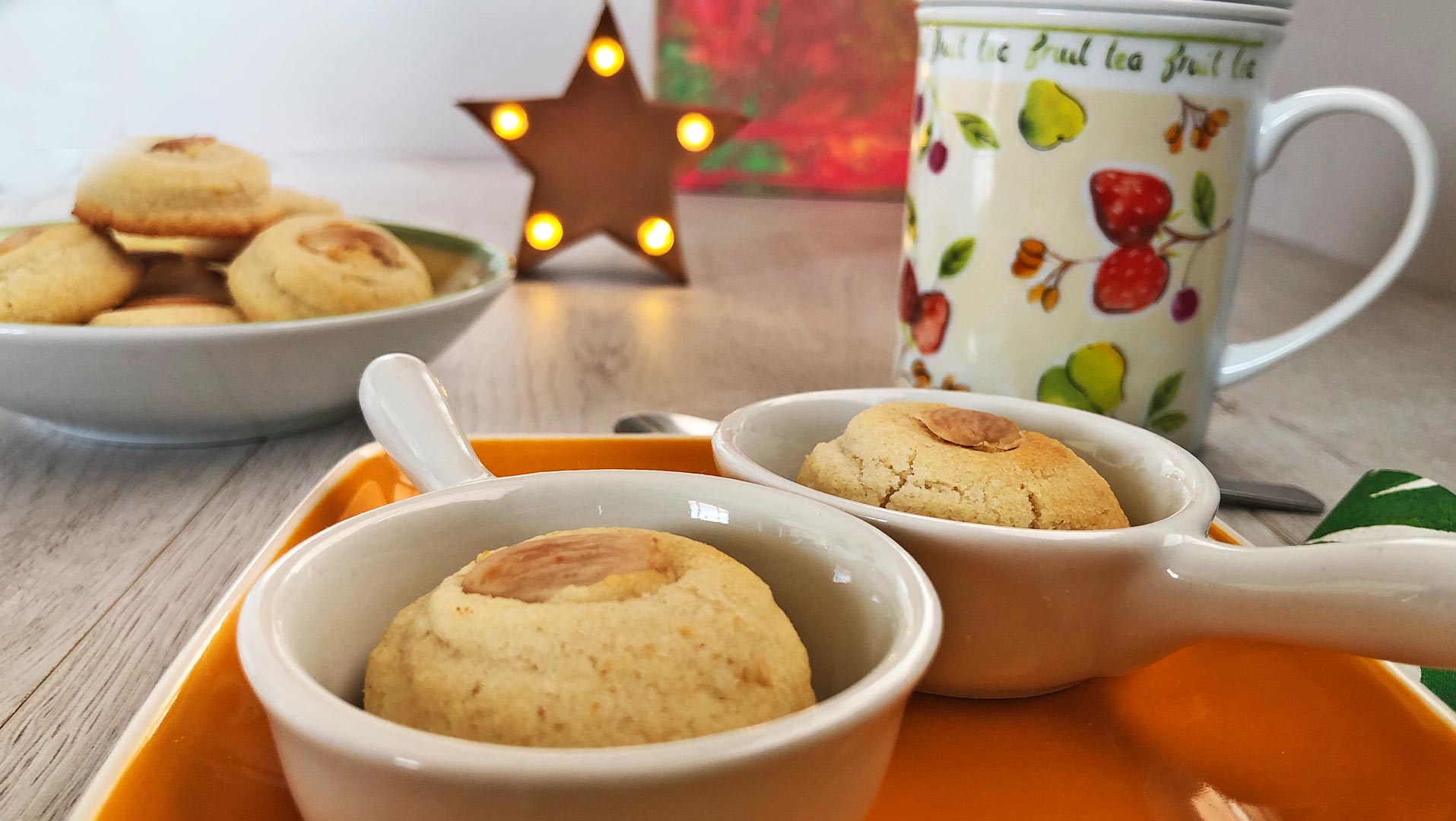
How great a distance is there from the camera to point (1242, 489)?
56cm

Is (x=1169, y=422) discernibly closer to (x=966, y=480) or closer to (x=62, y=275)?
(x=966, y=480)

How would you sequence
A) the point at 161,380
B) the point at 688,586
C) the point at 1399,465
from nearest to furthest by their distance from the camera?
the point at 688,586
the point at 161,380
the point at 1399,465

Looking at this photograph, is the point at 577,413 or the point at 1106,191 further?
the point at 577,413

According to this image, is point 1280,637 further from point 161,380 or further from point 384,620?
point 161,380

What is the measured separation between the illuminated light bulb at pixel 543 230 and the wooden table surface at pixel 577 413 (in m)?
0.04

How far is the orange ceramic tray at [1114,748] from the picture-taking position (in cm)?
28

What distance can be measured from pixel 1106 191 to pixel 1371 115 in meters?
0.15

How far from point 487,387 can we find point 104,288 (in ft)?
0.79

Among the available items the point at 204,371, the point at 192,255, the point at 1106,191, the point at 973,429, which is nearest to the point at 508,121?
the point at 192,255

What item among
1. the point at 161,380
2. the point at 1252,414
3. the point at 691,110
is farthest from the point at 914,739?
the point at 691,110

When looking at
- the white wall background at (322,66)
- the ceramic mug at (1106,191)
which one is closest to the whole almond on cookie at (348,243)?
the ceramic mug at (1106,191)

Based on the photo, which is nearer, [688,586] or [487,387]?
[688,586]

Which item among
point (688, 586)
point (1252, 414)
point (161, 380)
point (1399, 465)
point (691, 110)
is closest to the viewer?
point (688, 586)

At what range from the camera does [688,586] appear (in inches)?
11.5
